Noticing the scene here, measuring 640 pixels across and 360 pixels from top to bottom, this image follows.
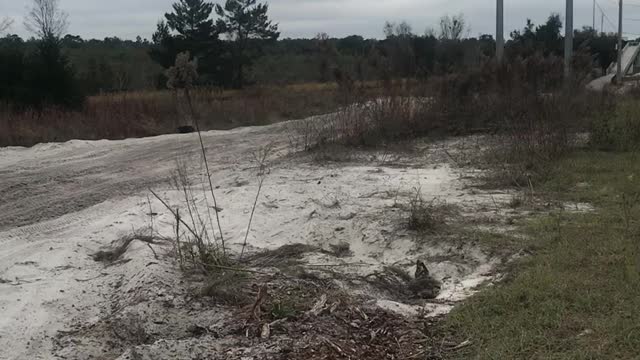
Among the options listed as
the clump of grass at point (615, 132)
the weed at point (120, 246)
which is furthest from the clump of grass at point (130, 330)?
the clump of grass at point (615, 132)

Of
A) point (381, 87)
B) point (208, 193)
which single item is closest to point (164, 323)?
point (208, 193)

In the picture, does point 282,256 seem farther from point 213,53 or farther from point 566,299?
point 213,53

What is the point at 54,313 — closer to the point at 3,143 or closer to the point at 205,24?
the point at 3,143

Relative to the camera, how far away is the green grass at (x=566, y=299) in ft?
12.4

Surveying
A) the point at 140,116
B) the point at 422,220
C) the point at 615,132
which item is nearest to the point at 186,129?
the point at 140,116

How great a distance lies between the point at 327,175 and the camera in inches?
352

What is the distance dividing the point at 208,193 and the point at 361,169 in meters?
2.34

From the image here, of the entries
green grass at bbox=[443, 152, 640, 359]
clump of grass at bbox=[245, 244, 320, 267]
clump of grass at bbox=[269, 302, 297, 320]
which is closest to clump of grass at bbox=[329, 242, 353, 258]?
clump of grass at bbox=[245, 244, 320, 267]

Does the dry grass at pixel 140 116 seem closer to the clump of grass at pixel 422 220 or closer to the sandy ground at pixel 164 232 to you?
the sandy ground at pixel 164 232

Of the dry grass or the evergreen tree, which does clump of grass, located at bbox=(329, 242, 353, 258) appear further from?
the evergreen tree

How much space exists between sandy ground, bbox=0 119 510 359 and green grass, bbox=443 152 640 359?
385mm

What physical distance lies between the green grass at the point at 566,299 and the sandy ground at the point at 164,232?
0.38 meters

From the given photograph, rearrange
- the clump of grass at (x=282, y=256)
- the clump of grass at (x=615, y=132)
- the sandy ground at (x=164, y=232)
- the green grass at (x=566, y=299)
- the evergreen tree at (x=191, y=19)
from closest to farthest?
the green grass at (x=566, y=299) → the sandy ground at (x=164, y=232) → the clump of grass at (x=282, y=256) → the clump of grass at (x=615, y=132) → the evergreen tree at (x=191, y=19)

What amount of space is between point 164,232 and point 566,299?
356cm
